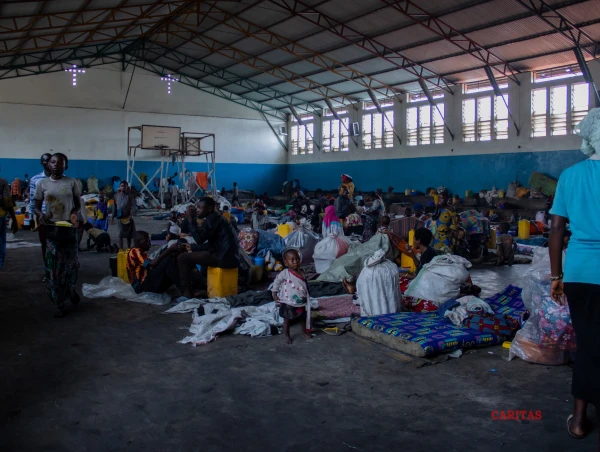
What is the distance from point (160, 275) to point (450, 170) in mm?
15953

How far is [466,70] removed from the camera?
18.0m

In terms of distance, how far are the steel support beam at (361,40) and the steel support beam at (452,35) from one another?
80.2 inches

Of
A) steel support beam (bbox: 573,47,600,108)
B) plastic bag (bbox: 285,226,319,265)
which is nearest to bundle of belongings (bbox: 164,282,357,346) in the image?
plastic bag (bbox: 285,226,319,265)

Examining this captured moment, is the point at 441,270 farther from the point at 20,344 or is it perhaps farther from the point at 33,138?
the point at 33,138

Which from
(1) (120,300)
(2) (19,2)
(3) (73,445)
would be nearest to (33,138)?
(2) (19,2)

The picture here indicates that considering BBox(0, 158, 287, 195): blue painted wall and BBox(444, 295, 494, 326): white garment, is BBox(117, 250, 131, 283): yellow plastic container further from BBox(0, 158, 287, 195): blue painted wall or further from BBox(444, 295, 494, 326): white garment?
BBox(0, 158, 287, 195): blue painted wall

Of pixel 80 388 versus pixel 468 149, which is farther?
pixel 468 149

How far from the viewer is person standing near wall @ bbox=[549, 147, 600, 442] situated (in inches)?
96.9

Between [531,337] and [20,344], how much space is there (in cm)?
425

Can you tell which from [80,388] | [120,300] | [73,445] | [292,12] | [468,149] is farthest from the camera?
[468,149]

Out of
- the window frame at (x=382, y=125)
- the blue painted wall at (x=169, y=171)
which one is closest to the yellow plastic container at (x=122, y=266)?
the blue painted wall at (x=169, y=171)

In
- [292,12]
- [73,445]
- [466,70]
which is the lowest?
[73,445]

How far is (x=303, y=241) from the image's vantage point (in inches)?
348

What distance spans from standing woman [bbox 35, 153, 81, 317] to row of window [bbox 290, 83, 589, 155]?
1242cm
